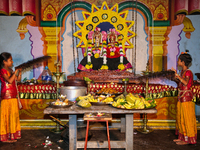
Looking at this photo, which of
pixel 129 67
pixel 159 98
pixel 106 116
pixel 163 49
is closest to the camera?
pixel 106 116

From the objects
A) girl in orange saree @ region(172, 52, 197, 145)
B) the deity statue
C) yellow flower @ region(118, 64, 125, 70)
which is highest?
the deity statue

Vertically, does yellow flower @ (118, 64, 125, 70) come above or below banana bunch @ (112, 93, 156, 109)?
above

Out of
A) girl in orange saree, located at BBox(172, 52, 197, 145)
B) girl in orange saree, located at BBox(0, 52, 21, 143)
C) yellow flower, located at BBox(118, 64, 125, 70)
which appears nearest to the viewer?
girl in orange saree, located at BBox(172, 52, 197, 145)

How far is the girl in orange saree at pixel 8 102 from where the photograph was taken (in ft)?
12.9

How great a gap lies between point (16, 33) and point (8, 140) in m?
3.87

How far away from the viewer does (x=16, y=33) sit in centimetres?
655

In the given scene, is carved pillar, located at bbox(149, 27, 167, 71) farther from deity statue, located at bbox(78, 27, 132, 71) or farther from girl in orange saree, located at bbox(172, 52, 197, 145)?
girl in orange saree, located at bbox(172, 52, 197, 145)

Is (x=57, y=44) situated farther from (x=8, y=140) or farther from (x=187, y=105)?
(x=187, y=105)

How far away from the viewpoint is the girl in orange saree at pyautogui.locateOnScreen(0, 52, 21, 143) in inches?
154

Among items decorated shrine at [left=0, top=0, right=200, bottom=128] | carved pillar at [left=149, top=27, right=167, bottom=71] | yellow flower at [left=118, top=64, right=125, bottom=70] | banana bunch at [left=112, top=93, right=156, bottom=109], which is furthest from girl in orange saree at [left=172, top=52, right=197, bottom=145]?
carved pillar at [left=149, top=27, right=167, bottom=71]

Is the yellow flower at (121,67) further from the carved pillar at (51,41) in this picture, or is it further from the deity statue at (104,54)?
the carved pillar at (51,41)

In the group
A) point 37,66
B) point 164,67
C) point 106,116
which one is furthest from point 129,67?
point 106,116

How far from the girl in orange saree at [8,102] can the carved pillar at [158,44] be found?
173 inches

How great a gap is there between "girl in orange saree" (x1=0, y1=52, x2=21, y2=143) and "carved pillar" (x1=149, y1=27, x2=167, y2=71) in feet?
14.4
